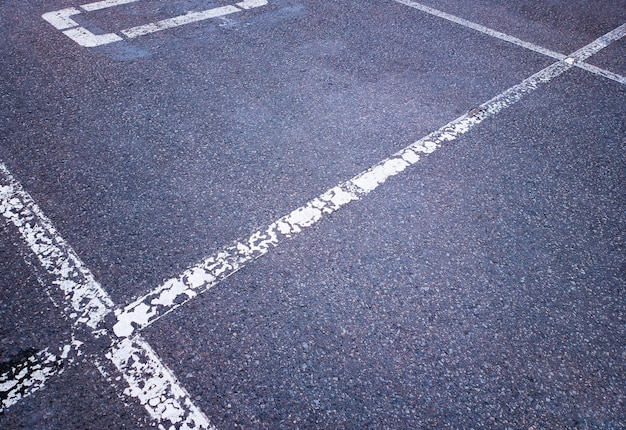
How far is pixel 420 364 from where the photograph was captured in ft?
6.86

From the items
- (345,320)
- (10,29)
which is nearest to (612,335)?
(345,320)

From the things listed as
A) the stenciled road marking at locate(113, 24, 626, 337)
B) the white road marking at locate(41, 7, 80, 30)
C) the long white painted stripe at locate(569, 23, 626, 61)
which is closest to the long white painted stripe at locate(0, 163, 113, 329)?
the stenciled road marking at locate(113, 24, 626, 337)

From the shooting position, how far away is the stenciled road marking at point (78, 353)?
73.6 inches

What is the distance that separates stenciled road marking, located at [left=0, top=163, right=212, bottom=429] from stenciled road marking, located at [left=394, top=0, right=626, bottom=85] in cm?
458

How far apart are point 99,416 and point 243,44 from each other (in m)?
3.67

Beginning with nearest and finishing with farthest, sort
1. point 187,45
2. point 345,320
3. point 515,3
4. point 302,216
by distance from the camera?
point 345,320, point 302,216, point 187,45, point 515,3

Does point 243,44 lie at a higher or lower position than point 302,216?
higher

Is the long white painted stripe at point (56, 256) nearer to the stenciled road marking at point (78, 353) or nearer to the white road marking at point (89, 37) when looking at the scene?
the stenciled road marking at point (78, 353)

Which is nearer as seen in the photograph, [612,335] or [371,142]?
[612,335]

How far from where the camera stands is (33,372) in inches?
76.3

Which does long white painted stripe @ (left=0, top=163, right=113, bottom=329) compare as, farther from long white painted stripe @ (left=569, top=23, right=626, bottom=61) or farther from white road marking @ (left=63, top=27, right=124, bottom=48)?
long white painted stripe @ (left=569, top=23, right=626, bottom=61)

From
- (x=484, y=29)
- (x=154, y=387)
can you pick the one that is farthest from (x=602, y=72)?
(x=154, y=387)

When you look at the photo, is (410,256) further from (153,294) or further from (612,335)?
(153,294)

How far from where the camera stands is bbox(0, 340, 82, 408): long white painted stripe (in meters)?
1.87
